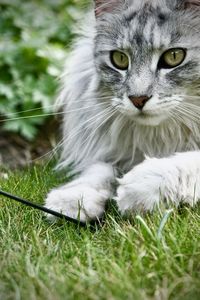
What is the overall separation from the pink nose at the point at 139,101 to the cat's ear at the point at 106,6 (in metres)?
0.48

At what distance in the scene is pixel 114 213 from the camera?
2.12 metres

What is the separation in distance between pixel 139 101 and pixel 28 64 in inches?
89.2

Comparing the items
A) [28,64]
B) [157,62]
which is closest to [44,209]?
[157,62]

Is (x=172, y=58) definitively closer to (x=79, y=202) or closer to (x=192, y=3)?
(x=192, y=3)

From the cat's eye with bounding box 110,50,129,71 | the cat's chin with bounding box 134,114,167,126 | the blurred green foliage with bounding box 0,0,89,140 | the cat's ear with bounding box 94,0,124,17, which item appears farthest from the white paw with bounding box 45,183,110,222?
the blurred green foliage with bounding box 0,0,89,140

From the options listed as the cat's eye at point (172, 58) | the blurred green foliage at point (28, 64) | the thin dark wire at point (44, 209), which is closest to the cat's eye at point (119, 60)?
the cat's eye at point (172, 58)

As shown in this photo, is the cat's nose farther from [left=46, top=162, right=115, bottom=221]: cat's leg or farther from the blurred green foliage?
the blurred green foliage

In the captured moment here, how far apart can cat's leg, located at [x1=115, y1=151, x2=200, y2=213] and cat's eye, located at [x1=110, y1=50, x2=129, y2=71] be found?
496 millimetres

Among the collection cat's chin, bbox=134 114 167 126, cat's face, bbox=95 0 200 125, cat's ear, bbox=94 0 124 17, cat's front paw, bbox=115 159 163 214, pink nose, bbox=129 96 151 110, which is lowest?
cat's front paw, bbox=115 159 163 214

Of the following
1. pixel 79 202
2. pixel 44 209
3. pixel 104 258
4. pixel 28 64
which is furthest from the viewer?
pixel 28 64

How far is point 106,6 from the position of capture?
101 inches

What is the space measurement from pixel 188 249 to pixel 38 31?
3.47 meters

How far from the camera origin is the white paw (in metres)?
2.08

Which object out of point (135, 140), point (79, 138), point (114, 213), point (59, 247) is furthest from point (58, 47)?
point (59, 247)
